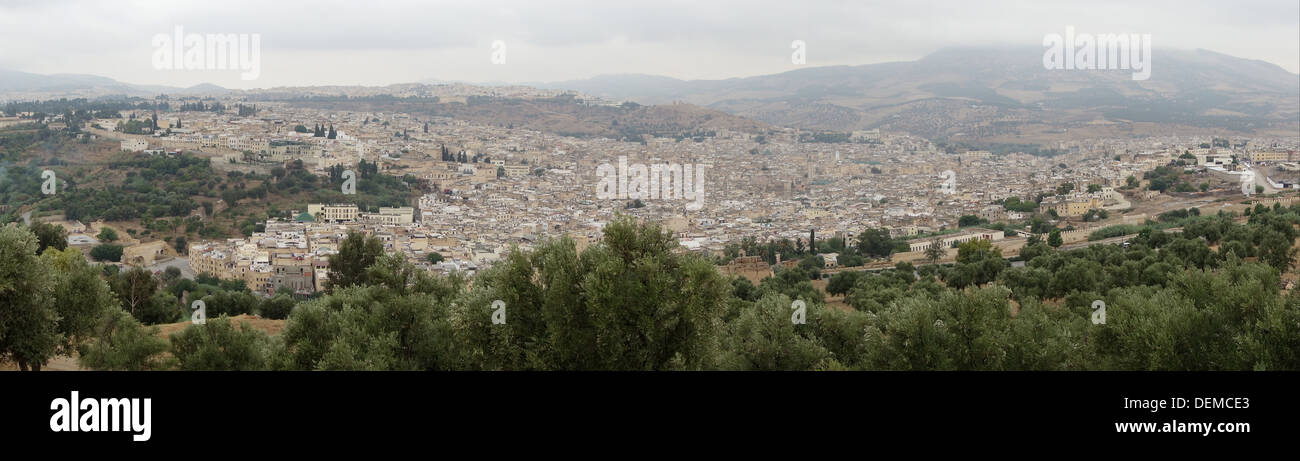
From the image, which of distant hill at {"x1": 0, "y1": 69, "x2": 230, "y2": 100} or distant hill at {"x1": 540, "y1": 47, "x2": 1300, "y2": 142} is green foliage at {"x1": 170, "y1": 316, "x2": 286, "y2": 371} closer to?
distant hill at {"x1": 0, "y1": 69, "x2": 230, "y2": 100}

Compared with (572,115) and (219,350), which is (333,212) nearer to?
(219,350)

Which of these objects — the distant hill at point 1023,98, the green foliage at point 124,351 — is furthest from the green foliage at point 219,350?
the distant hill at point 1023,98

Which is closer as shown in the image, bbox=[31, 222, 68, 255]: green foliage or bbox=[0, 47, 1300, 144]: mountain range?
bbox=[31, 222, 68, 255]: green foliage

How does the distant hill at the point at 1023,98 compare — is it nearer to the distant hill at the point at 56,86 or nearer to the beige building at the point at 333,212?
the distant hill at the point at 56,86

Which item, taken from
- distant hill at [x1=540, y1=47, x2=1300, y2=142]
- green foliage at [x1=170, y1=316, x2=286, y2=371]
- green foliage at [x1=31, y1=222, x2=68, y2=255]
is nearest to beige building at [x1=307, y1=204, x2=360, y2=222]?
green foliage at [x1=31, y1=222, x2=68, y2=255]

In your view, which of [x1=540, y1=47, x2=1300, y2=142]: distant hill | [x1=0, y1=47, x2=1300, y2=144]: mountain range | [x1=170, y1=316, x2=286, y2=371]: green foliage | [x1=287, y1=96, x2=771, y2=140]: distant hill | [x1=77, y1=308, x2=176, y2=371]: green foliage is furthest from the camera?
[x1=287, y1=96, x2=771, y2=140]: distant hill

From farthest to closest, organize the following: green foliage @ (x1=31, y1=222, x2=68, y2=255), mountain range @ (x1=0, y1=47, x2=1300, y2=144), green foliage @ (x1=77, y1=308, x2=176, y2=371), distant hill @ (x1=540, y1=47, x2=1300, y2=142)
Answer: distant hill @ (x1=540, y1=47, x2=1300, y2=142)
mountain range @ (x1=0, y1=47, x2=1300, y2=144)
green foliage @ (x1=31, y1=222, x2=68, y2=255)
green foliage @ (x1=77, y1=308, x2=176, y2=371)

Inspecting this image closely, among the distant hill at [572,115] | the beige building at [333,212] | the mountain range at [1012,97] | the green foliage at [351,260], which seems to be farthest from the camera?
the distant hill at [572,115]

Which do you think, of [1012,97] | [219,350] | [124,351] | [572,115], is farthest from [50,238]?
[1012,97]

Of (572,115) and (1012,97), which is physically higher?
(1012,97)

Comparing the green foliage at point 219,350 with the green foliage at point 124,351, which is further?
the green foliage at point 124,351
